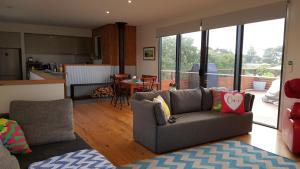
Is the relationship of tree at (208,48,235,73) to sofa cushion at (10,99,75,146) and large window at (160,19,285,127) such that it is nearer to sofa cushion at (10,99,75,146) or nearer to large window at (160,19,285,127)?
large window at (160,19,285,127)

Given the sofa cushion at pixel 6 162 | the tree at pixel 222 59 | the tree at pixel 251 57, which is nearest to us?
the sofa cushion at pixel 6 162

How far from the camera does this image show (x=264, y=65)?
172 inches

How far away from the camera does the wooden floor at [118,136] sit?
9.79 ft

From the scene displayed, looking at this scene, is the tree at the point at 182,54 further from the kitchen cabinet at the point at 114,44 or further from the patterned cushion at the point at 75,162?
the patterned cushion at the point at 75,162

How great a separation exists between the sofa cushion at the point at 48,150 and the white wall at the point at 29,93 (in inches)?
26.2

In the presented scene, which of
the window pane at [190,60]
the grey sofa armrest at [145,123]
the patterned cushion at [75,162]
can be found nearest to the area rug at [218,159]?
the grey sofa armrest at [145,123]

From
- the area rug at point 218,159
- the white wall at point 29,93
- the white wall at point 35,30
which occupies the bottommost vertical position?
the area rug at point 218,159

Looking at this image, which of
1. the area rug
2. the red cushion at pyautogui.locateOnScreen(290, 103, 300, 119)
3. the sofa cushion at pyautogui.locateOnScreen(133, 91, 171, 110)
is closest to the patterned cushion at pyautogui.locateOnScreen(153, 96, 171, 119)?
the sofa cushion at pyautogui.locateOnScreen(133, 91, 171, 110)

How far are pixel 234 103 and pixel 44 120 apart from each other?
2.82 meters

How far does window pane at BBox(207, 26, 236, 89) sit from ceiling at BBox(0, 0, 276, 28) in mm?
668

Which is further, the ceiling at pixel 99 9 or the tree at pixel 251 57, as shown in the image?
the ceiling at pixel 99 9

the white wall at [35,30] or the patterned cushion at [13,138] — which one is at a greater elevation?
the white wall at [35,30]

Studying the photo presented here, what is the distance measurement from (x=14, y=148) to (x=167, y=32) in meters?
5.20

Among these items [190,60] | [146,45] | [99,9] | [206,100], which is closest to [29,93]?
[206,100]
